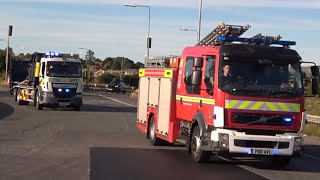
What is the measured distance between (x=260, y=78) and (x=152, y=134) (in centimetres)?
504

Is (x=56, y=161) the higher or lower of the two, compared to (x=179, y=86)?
lower

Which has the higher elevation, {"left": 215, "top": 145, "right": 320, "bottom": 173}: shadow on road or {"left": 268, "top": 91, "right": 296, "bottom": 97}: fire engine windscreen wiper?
{"left": 268, "top": 91, "right": 296, "bottom": 97}: fire engine windscreen wiper

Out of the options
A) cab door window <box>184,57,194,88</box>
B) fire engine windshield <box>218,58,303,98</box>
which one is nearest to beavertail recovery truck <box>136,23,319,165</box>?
fire engine windshield <box>218,58,303,98</box>

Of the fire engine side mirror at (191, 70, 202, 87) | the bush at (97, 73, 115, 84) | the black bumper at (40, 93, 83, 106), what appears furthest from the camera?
the bush at (97, 73, 115, 84)

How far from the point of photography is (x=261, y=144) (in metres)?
11.9

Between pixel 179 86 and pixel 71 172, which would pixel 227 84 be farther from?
pixel 71 172

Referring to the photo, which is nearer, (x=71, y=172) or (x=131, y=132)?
(x=71, y=172)

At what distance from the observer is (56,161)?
1210 centimetres

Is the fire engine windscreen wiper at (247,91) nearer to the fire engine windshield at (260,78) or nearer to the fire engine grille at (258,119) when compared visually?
the fire engine windshield at (260,78)

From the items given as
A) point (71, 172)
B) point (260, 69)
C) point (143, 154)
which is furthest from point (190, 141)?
point (71, 172)

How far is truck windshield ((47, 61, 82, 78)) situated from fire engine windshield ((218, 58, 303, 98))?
18261mm

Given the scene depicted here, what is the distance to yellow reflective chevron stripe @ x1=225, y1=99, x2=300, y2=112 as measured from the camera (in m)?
11.8

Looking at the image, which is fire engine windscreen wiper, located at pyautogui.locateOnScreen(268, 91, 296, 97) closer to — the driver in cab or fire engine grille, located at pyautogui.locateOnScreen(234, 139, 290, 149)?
the driver in cab

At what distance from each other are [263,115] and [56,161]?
4.51 meters
